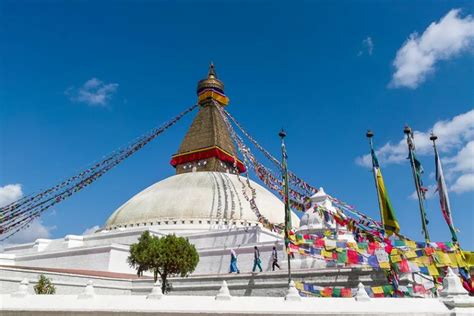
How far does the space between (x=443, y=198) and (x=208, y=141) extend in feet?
119

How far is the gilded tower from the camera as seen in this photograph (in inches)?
1975

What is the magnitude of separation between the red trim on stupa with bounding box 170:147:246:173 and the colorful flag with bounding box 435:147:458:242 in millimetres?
33788

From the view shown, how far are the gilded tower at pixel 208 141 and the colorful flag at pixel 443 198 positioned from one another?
33.4m

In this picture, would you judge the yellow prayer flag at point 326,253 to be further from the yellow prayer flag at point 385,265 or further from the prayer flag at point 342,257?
the yellow prayer flag at point 385,265

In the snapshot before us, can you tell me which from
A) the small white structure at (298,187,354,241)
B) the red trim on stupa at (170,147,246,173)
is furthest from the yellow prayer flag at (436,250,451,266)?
the red trim on stupa at (170,147,246,173)

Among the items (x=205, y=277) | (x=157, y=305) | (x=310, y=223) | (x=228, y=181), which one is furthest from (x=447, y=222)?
(x=228, y=181)

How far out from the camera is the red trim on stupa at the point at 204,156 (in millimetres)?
49750

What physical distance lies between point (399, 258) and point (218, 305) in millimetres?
9341

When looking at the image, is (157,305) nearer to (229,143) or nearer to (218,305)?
(218,305)

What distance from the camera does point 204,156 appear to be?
166 feet

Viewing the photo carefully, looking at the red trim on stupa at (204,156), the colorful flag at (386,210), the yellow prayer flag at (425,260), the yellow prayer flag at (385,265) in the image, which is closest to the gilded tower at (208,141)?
the red trim on stupa at (204,156)

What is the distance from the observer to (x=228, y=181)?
42.7 meters

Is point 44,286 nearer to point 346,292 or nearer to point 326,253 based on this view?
point 326,253

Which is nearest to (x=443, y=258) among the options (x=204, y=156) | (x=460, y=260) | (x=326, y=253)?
(x=460, y=260)
